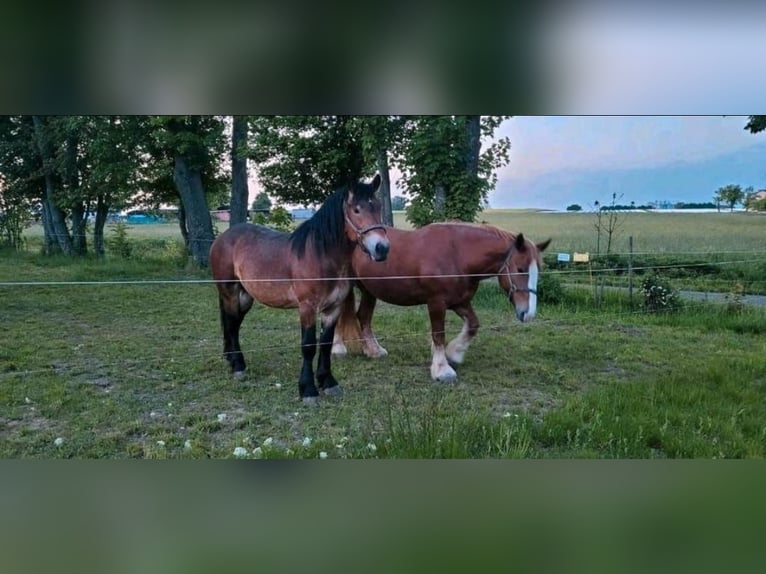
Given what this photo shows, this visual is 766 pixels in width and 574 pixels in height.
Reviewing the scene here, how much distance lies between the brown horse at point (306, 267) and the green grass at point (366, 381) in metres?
0.07

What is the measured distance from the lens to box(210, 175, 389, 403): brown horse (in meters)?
2.21

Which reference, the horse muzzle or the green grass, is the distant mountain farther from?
the horse muzzle

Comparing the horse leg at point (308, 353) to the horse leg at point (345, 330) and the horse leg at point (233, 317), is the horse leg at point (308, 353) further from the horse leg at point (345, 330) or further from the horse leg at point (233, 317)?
the horse leg at point (233, 317)

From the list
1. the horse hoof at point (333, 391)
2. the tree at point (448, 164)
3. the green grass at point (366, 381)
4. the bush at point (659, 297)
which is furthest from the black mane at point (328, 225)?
the bush at point (659, 297)

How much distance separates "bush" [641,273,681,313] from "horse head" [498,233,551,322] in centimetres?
57

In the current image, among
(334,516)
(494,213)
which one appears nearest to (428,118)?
(494,213)

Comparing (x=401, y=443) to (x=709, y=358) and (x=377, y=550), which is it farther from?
(x=709, y=358)

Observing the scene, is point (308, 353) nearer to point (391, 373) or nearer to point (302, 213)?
point (391, 373)

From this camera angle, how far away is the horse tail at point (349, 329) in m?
2.49

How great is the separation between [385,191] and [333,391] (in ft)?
3.02

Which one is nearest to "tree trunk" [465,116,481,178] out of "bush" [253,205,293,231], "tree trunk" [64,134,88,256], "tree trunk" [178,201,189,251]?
"bush" [253,205,293,231]

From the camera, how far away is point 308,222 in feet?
7.63

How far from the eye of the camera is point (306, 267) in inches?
92.0
